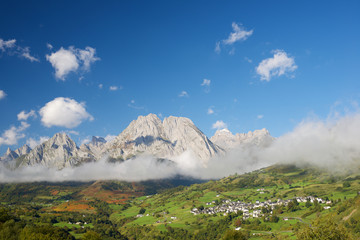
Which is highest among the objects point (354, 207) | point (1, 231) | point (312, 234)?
point (1, 231)

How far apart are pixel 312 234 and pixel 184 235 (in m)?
143

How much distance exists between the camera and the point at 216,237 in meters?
186

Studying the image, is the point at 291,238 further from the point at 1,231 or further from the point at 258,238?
the point at 1,231

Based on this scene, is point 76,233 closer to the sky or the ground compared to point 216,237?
closer to the sky

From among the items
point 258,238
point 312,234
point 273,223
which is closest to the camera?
point 312,234

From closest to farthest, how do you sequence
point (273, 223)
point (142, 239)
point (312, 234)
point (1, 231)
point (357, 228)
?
point (312, 234), point (1, 231), point (357, 228), point (273, 223), point (142, 239)

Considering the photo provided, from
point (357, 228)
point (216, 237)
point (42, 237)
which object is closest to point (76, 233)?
point (42, 237)

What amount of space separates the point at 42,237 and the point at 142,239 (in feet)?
354

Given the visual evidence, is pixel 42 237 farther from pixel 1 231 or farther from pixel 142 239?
pixel 142 239

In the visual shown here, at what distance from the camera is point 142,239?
19912 cm

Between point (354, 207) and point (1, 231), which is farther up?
point (1, 231)

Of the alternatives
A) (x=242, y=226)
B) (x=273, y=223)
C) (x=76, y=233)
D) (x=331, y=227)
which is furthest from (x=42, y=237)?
(x=273, y=223)

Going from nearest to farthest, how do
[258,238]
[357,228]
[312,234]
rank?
[312,234], [357,228], [258,238]

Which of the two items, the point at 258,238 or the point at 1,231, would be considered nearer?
the point at 1,231
